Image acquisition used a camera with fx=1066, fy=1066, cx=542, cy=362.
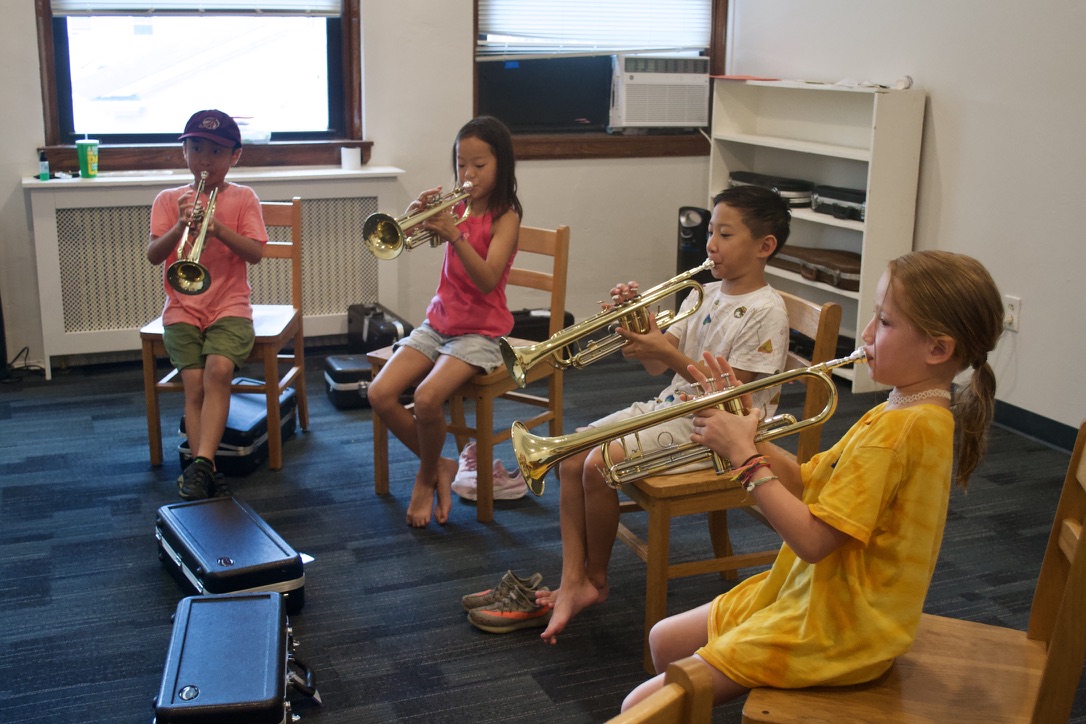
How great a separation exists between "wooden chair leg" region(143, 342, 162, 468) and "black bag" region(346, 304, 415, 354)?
1243 millimetres

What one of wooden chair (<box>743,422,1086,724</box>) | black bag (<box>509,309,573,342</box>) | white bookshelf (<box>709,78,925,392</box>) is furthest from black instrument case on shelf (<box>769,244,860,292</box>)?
wooden chair (<box>743,422,1086,724</box>)

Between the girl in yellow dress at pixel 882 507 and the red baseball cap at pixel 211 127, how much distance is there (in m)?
2.35

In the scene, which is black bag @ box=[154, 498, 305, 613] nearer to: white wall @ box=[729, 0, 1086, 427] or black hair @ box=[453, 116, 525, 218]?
black hair @ box=[453, 116, 525, 218]

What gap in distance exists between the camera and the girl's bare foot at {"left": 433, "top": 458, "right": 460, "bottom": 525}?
10.6 ft

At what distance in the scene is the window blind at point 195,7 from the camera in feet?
14.7

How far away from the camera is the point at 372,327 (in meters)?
4.71

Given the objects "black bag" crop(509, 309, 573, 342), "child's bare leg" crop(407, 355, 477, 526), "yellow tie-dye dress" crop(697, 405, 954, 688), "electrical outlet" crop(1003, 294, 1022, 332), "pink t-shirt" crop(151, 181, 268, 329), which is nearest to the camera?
"yellow tie-dye dress" crop(697, 405, 954, 688)

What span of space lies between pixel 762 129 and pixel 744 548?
9.32ft

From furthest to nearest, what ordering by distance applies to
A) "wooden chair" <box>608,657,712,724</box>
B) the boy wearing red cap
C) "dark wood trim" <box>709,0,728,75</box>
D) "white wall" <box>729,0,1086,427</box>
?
1. "dark wood trim" <box>709,0,728,75</box>
2. "white wall" <box>729,0,1086,427</box>
3. the boy wearing red cap
4. "wooden chair" <box>608,657,712,724</box>

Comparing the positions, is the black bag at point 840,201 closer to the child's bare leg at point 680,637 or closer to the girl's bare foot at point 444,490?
the girl's bare foot at point 444,490

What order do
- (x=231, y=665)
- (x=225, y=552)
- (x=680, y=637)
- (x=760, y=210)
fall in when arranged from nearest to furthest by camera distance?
(x=680, y=637)
(x=231, y=665)
(x=760, y=210)
(x=225, y=552)

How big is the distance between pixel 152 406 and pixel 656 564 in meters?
1.94

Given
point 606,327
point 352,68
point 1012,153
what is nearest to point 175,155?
point 352,68

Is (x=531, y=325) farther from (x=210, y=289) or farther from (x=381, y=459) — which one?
(x=210, y=289)
